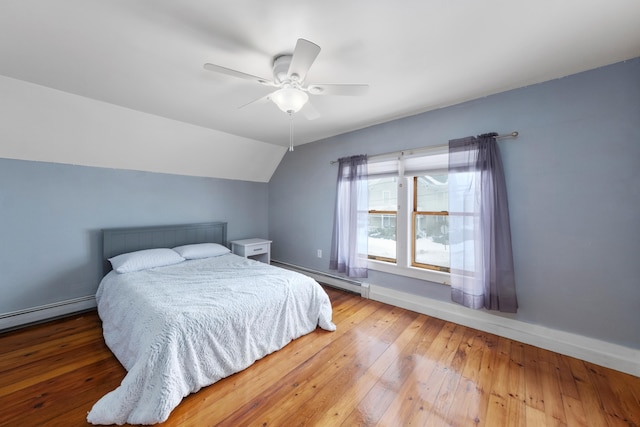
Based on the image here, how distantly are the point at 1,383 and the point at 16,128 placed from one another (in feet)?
7.04

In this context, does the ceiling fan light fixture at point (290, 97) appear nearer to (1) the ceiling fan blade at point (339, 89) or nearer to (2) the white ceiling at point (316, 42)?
(1) the ceiling fan blade at point (339, 89)

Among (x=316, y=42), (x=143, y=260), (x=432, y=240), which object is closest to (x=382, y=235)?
(x=432, y=240)

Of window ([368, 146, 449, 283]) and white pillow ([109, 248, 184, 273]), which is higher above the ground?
window ([368, 146, 449, 283])

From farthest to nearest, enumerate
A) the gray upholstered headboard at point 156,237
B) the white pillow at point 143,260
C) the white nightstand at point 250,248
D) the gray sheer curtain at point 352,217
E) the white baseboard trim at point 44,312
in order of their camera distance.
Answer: the white nightstand at point 250,248 → the gray sheer curtain at point 352,217 → the gray upholstered headboard at point 156,237 → the white pillow at point 143,260 → the white baseboard trim at point 44,312

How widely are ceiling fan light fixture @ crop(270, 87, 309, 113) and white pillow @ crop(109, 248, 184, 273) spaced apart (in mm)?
2344

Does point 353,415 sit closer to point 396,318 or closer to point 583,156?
point 396,318

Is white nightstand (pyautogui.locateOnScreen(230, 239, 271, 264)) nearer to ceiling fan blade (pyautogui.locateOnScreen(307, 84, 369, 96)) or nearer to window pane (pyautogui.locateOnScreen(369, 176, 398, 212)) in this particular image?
window pane (pyautogui.locateOnScreen(369, 176, 398, 212))

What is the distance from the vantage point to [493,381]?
1.73 meters

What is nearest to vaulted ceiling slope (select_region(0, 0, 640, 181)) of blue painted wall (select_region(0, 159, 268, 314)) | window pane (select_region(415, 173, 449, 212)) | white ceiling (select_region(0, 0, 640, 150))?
white ceiling (select_region(0, 0, 640, 150))

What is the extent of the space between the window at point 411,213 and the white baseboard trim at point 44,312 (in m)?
3.46

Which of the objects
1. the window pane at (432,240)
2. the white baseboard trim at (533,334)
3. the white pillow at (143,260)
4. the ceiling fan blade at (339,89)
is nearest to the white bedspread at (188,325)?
the white pillow at (143,260)

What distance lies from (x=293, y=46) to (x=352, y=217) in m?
2.12

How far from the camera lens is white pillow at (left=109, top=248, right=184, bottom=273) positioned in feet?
8.44

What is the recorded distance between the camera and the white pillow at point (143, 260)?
2572mm
